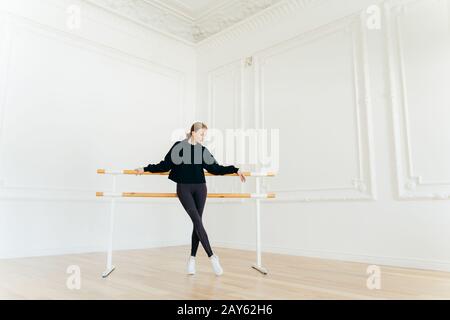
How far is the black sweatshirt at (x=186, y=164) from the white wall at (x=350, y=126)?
1.61 m

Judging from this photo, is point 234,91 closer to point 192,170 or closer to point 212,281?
point 192,170

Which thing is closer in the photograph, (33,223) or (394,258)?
(394,258)

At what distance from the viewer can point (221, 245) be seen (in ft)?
16.8

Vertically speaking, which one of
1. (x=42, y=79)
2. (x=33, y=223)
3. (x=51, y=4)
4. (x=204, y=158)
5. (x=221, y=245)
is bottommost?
(x=221, y=245)

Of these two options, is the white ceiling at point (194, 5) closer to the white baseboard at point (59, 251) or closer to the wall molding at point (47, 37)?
the wall molding at point (47, 37)

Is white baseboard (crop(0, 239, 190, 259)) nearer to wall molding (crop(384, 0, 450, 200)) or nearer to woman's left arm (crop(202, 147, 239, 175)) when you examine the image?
woman's left arm (crop(202, 147, 239, 175))

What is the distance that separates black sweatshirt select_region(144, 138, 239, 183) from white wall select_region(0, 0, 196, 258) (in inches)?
76.2

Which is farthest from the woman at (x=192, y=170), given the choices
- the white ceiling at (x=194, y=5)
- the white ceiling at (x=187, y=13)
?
the white ceiling at (x=194, y=5)

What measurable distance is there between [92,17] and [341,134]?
3715 mm

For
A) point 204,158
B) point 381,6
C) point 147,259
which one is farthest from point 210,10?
point 147,259

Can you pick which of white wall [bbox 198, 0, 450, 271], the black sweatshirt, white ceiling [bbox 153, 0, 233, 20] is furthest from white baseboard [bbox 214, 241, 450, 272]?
white ceiling [bbox 153, 0, 233, 20]

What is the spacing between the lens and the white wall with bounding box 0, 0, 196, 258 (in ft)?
12.9

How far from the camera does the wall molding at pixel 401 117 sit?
127 inches

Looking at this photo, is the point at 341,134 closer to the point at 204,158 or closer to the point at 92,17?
the point at 204,158
